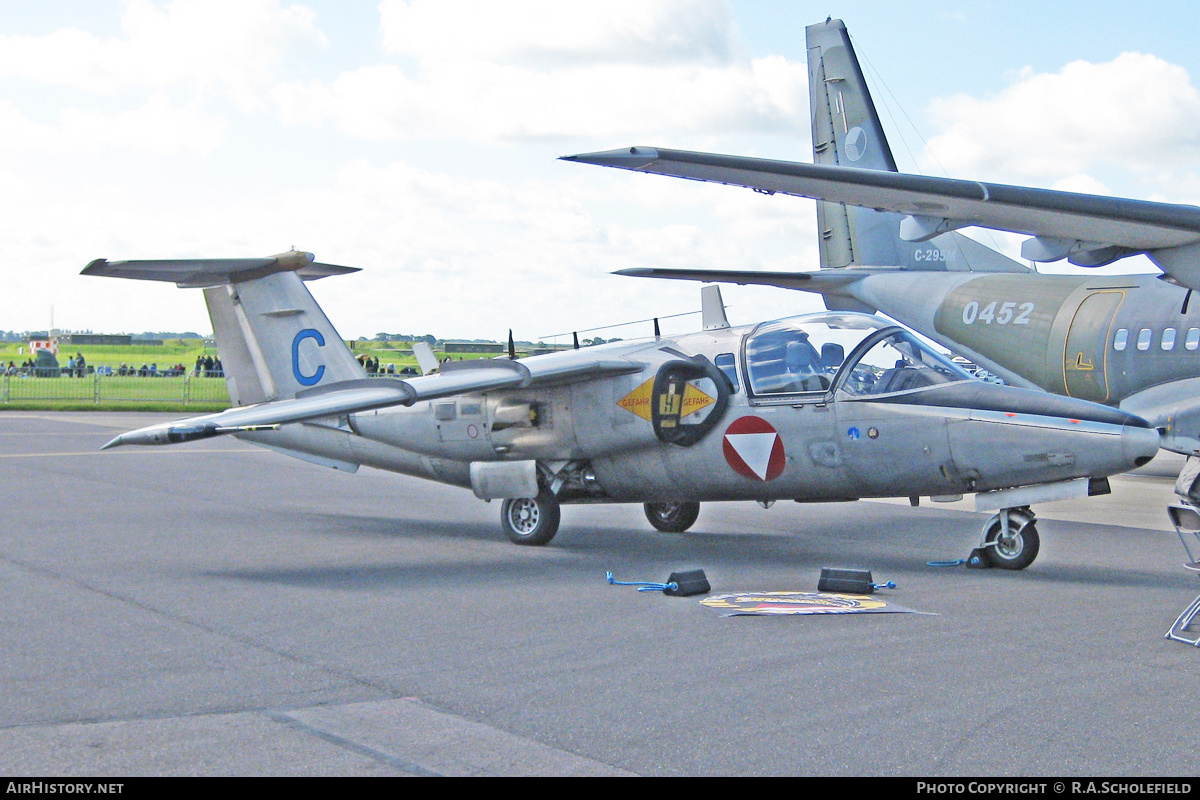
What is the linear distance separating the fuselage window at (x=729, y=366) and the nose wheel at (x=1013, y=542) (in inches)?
109

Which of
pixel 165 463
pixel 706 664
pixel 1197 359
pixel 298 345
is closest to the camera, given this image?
pixel 706 664

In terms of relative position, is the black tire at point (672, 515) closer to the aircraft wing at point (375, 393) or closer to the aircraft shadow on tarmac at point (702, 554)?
the aircraft shadow on tarmac at point (702, 554)

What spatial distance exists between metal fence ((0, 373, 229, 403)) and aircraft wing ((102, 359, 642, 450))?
3154 cm

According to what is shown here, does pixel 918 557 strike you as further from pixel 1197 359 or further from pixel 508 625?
pixel 1197 359

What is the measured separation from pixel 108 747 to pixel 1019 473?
738 cm

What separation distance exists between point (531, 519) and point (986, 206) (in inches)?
219

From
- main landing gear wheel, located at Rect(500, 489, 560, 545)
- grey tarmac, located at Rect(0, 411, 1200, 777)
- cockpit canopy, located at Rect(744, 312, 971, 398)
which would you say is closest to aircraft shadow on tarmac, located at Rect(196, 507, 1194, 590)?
grey tarmac, located at Rect(0, 411, 1200, 777)

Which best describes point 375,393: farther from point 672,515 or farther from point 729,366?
point 672,515

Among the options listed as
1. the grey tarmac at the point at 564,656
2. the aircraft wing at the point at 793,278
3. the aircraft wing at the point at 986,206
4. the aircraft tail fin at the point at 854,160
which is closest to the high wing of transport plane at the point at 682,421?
the grey tarmac at the point at 564,656

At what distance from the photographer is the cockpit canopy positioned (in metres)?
10.5

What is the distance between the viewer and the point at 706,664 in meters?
6.76

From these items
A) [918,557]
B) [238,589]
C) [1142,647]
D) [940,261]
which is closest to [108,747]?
[238,589]

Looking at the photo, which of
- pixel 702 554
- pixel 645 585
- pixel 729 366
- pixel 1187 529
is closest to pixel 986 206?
pixel 729 366

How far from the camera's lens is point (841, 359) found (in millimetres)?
10719
